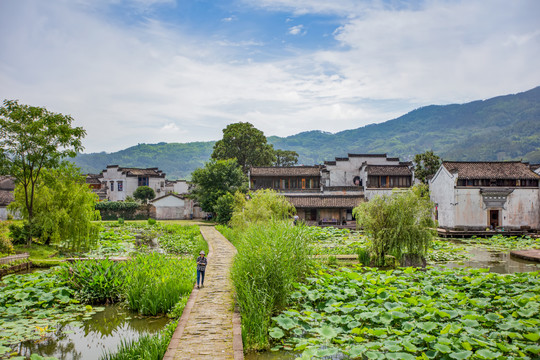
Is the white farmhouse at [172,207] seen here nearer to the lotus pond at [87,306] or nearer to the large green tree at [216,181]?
the large green tree at [216,181]

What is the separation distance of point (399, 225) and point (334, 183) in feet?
89.3

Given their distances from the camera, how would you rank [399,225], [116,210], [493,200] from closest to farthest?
[399,225] → [493,200] → [116,210]

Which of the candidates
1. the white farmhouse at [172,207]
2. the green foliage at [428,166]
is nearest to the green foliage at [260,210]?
the white farmhouse at [172,207]

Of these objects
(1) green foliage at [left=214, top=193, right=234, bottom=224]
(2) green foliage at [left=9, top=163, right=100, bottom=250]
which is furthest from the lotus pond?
(1) green foliage at [left=214, top=193, right=234, bottom=224]

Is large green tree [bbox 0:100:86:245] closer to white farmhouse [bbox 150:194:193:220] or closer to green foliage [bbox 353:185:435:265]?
green foliage [bbox 353:185:435:265]

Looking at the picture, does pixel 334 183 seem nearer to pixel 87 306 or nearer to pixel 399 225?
pixel 399 225

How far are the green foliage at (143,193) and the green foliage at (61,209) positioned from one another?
3217 cm

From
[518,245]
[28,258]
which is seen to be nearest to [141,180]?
[28,258]

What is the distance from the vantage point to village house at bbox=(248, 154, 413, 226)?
3703 centimetres

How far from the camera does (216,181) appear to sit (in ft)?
133

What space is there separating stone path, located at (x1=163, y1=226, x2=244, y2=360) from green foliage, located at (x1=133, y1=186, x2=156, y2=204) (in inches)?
1687

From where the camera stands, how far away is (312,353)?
21.4 ft

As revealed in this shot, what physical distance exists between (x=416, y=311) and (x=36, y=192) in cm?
1858

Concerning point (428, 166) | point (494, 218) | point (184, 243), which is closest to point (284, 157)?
point (428, 166)
